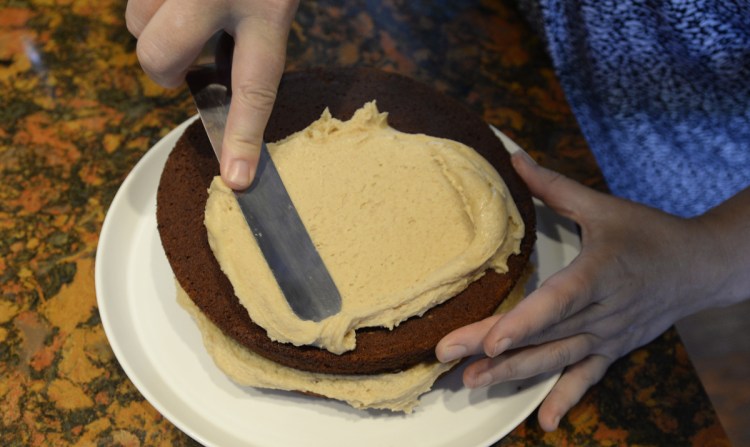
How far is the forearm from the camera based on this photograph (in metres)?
1.49

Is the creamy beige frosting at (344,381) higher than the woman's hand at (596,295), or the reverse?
the woman's hand at (596,295)

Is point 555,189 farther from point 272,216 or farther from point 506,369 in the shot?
point 272,216

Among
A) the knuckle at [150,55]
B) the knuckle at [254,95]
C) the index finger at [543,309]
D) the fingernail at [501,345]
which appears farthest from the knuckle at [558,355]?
the knuckle at [150,55]

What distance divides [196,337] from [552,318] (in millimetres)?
768

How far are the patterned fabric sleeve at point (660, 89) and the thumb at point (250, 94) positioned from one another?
75 cm

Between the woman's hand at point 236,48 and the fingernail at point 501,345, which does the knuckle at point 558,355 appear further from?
the woman's hand at point 236,48

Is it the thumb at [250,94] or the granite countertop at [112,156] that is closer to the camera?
the thumb at [250,94]

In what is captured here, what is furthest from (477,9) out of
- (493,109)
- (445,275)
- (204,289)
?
(204,289)

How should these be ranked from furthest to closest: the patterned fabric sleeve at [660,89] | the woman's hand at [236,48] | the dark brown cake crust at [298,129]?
the patterned fabric sleeve at [660,89]
the dark brown cake crust at [298,129]
the woman's hand at [236,48]

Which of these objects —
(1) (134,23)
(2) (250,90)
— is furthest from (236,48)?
(1) (134,23)

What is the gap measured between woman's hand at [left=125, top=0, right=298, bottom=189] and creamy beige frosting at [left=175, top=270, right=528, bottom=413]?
368 millimetres

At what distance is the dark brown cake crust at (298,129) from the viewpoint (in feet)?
4.38

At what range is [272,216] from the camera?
1363mm

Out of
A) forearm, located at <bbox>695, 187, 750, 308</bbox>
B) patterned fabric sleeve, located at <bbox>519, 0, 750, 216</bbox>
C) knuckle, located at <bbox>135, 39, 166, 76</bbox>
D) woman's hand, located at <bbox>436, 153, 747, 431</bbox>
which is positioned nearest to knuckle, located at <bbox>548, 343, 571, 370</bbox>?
woman's hand, located at <bbox>436, 153, 747, 431</bbox>
